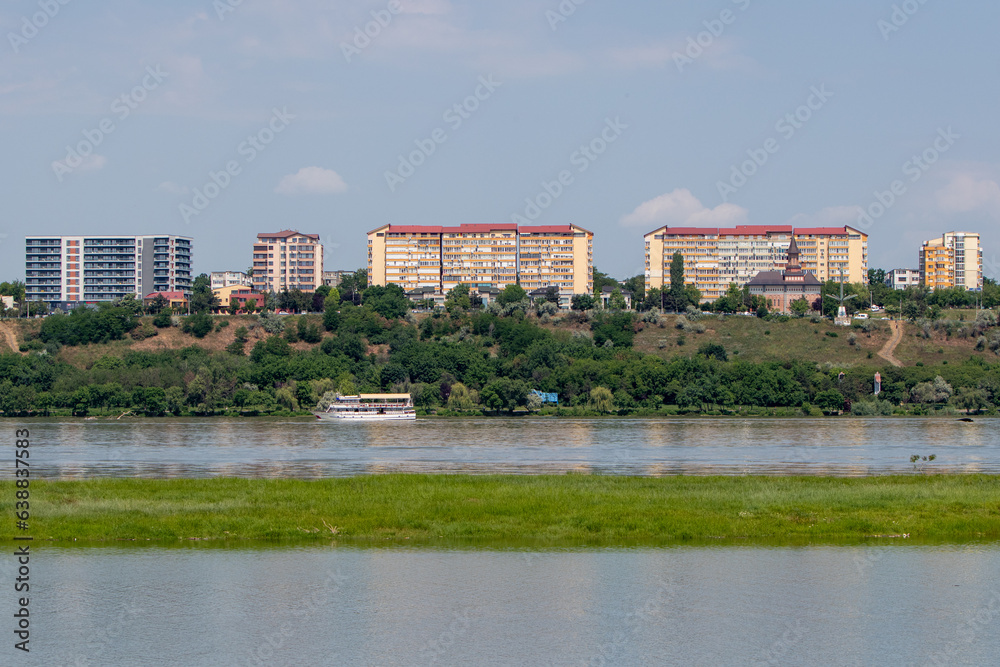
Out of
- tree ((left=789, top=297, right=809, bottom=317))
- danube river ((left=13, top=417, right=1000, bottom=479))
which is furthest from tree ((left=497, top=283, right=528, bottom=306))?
danube river ((left=13, top=417, right=1000, bottom=479))

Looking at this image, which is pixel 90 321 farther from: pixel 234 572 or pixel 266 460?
pixel 234 572

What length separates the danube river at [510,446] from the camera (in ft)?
197

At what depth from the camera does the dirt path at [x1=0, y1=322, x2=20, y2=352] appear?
150125 millimetres

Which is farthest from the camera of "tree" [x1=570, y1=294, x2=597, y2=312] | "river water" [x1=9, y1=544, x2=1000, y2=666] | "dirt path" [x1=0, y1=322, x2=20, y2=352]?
"tree" [x1=570, y1=294, x2=597, y2=312]

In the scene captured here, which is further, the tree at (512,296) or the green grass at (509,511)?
the tree at (512,296)

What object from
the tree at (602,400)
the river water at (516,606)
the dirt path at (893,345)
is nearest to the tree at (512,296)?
the dirt path at (893,345)

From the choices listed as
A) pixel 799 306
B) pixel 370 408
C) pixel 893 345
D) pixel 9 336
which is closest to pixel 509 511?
pixel 370 408

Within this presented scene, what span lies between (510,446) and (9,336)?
101 metres

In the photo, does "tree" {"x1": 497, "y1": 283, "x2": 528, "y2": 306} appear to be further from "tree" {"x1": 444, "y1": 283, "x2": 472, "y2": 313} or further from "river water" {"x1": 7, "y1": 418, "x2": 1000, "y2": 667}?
"river water" {"x1": 7, "y1": 418, "x2": 1000, "y2": 667}

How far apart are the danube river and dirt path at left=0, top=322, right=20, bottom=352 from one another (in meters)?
42.6

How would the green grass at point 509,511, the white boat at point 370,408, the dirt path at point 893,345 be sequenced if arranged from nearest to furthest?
the green grass at point 509,511 < the white boat at point 370,408 < the dirt path at point 893,345

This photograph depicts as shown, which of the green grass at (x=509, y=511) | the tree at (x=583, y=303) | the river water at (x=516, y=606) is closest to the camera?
the river water at (x=516, y=606)

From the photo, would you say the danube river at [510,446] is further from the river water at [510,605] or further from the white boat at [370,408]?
the river water at [510,605]

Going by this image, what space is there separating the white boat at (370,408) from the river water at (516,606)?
3162 inches
